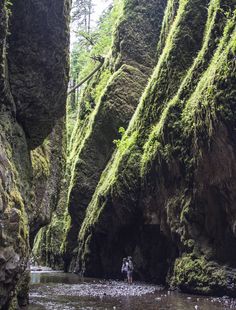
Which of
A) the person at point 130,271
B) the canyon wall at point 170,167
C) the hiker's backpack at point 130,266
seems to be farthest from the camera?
the hiker's backpack at point 130,266

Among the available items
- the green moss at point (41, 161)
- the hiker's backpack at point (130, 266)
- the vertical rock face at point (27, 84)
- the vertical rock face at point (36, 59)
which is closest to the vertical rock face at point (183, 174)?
the hiker's backpack at point (130, 266)

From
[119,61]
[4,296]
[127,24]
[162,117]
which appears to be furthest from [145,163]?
[127,24]

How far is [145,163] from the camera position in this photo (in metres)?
22.9

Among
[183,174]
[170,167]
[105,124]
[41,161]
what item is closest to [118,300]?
[183,174]

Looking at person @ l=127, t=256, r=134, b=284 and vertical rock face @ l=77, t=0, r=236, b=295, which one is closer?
vertical rock face @ l=77, t=0, r=236, b=295

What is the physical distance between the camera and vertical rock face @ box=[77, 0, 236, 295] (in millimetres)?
17281

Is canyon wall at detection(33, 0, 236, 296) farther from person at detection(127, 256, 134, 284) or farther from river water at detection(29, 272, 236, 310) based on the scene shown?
river water at detection(29, 272, 236, 310)

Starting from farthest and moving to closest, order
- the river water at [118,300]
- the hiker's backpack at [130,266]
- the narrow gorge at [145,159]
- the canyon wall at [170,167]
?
the hiker's backpack at [130,266] < the canyon wall at [170,167] < the narrow gorge at [145,159] < the river water at [118,300]

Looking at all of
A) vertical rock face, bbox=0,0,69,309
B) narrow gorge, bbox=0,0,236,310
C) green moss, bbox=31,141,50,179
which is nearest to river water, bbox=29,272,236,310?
narrow gorge, bbox=0,0,236,310

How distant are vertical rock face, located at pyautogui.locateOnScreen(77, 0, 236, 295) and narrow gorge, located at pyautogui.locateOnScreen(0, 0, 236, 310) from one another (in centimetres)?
5

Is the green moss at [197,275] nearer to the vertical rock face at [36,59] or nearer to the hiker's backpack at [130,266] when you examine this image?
the hiker's backpack at [130,266]

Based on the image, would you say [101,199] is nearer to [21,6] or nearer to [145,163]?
[145,163]

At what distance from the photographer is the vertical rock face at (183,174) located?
17.3 metres

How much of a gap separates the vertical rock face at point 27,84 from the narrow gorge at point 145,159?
0.12 feet
